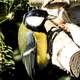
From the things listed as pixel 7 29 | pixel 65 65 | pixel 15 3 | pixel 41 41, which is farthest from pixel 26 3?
pixel 65 65

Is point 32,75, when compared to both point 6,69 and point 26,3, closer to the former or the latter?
point 6,69

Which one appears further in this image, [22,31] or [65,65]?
[22,31]

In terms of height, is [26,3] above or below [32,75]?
above

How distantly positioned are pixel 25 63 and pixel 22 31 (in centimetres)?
11

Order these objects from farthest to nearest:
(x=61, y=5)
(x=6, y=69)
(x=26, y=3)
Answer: (x=26, y=3) → (x=61, y=5) → (x=6, y=69)

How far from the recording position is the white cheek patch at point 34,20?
3.37 feet

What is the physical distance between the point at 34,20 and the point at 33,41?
0.08 metres

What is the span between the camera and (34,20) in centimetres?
103

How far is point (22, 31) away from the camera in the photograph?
3.47ft

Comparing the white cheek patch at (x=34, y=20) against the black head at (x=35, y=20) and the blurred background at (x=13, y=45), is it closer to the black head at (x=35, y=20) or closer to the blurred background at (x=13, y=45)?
the black head at (x=35, y=20)

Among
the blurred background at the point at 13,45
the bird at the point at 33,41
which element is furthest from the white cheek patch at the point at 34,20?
the blurred background at the point at 13,45

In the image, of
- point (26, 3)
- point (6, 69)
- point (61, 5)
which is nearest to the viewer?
point (6, 69)

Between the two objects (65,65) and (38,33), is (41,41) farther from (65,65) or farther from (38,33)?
(65,65)

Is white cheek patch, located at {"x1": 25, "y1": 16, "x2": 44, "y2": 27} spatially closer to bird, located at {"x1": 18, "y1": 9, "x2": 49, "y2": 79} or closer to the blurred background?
bird, located at {"x1": 18, "y1": 9, "x2": 49, "y2": 79}
